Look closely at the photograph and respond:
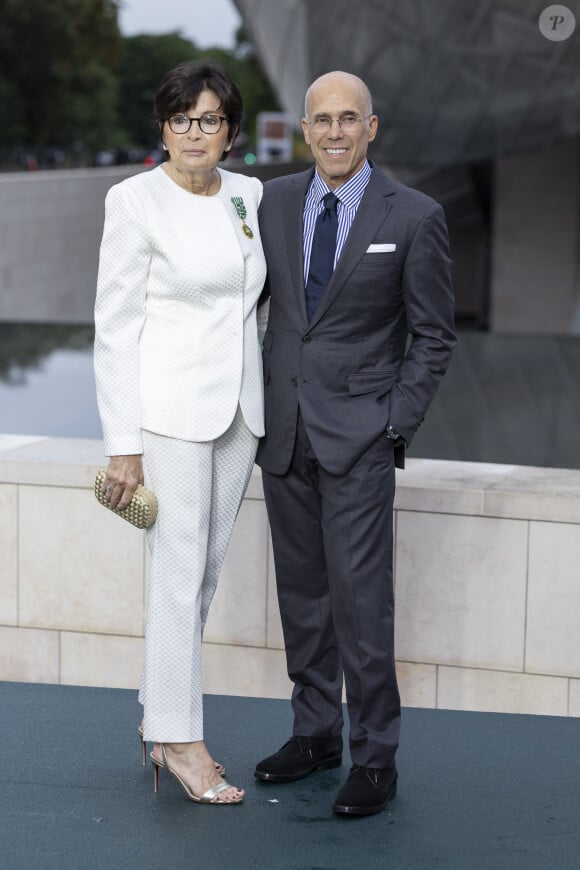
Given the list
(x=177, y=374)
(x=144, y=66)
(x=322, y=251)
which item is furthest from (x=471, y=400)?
(x=144, y=66)

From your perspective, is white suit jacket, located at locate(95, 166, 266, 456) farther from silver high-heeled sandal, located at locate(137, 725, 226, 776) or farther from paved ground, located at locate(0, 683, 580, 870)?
paved ground, located at locate(0, 683, 580, 870)

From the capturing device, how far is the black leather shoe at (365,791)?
3.48 metres

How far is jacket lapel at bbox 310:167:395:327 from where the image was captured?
347 centimetres

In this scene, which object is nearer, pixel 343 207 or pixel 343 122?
pixel 343 122

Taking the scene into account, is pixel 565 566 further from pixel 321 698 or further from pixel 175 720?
pixel 175 720

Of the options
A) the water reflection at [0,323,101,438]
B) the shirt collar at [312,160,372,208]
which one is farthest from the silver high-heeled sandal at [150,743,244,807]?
the water reflection at [0,323,101,438]

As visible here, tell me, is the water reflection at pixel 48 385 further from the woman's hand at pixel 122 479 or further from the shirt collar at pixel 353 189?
the shirt collar at pixel 353 189

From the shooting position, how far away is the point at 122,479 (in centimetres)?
343

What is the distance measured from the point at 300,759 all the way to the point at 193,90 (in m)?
1.97

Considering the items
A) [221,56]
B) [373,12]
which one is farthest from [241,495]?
[221,56]

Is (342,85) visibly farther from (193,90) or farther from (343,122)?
(193,90)

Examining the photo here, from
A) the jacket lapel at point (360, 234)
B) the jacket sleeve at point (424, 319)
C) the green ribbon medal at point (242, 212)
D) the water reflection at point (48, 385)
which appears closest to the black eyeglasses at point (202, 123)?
the green ribbon medal at point (242, 212)

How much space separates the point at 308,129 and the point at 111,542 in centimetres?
204

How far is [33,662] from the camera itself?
16.5 feet
